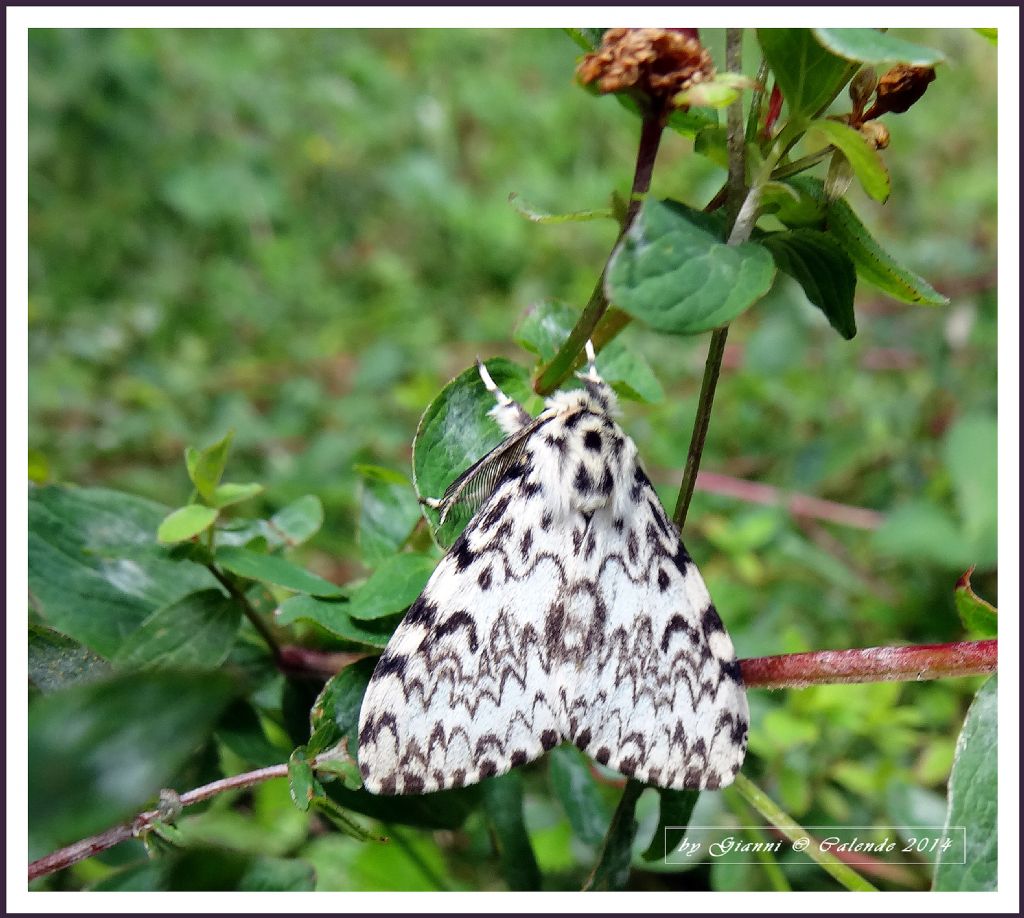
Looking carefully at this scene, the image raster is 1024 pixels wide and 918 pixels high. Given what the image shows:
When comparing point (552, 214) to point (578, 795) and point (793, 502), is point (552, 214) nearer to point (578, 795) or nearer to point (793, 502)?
point (578, 795)

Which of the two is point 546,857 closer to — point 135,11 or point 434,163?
point 135,11

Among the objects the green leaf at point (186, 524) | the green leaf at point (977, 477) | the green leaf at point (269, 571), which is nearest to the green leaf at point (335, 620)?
the green leaf at point (269, 571)

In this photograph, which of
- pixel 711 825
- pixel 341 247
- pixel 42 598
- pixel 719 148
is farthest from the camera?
pixel 341 247

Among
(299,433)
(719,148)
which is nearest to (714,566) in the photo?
(299,433)

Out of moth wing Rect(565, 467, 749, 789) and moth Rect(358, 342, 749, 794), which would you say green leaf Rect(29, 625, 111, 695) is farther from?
moth wing Rect(565, 467, 749, 789)

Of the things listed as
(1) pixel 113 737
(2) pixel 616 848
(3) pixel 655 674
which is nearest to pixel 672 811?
(2) pixel 616 848

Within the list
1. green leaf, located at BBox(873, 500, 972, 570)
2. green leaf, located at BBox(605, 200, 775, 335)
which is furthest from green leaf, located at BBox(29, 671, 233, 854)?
green leaf, located at BBox(873, 500, 972, 570)
